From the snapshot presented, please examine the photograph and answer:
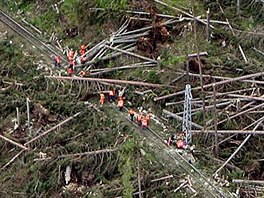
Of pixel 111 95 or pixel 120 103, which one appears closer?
pixel 120 103

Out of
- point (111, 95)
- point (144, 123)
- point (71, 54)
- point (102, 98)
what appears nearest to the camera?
point (144, 123)

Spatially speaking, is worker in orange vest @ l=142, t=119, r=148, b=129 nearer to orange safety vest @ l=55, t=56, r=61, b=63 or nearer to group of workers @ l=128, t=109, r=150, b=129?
group of workers @ l=128, t=109, r=150, b=129

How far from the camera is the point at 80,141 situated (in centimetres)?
1830

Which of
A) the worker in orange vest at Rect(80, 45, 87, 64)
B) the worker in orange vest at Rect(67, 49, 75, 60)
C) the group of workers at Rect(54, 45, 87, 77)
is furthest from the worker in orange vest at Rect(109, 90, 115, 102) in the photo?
the worker in orange vest at Rect(67, 49, 75, 60)

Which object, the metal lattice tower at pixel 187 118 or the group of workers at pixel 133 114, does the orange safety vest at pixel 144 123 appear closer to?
the group of workers at pixel 133 114

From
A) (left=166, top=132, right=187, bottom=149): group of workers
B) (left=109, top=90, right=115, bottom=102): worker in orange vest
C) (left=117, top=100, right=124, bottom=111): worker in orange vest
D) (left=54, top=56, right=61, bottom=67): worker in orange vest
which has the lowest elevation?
(left=166, top=132, right=187, bottom=149): group of workers

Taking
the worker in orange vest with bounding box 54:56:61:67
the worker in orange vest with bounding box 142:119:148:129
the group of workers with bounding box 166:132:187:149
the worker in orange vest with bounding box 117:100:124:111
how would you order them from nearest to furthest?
1. the group of workers with bounding box 166:132:187:149
2. the worker in orange vest with bounding box 142:119:148:129
3. the worker in orange vest with bounding box 117:100:124:111
4. the worker in orange vest with bounding box 54:56:61:67

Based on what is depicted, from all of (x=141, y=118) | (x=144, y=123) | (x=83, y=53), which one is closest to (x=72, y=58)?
(x=83, y=53)

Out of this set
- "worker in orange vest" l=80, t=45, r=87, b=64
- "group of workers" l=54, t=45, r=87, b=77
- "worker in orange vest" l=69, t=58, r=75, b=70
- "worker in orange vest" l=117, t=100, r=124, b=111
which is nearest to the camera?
"worker in orange vest" l=117, t=100, r=124, b=111

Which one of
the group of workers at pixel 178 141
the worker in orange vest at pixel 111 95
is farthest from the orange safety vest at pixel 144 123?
the worker in orange vest at pixel 111 95

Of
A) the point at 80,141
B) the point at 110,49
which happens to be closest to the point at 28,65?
the point at 110,49

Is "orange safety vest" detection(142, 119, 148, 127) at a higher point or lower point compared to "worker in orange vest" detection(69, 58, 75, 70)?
lower

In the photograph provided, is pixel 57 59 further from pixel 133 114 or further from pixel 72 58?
pixel 133 114

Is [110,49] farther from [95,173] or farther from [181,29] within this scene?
[95,173]
